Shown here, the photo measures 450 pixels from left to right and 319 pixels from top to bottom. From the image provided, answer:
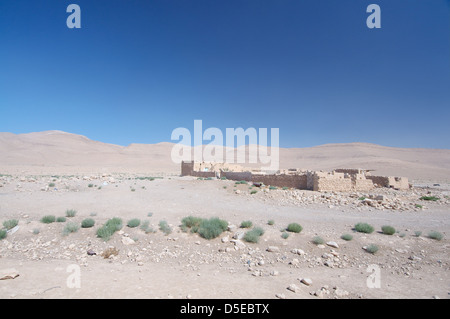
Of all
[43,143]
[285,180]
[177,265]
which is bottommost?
[177,265]

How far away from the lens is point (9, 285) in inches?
170

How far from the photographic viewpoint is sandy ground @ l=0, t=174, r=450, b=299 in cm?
440

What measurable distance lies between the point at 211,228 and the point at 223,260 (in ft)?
5.10

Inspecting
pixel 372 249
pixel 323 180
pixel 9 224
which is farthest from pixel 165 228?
pixel 323 180

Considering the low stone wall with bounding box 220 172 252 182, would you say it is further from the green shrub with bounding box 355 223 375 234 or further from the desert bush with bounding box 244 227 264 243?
the desert bush with bounding box 244 227 264 243

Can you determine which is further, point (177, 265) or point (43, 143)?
point (43, 143)

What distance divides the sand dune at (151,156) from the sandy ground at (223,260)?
49.6 metres

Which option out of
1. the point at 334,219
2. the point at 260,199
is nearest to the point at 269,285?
the point at 334,219

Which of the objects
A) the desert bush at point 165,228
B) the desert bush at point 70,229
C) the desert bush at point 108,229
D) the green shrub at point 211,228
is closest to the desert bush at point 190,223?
the green shrub at point 211,228

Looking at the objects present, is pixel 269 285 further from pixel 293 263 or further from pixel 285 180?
pixel 285 180

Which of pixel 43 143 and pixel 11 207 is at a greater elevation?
pixel 43 143

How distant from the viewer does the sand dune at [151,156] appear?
62000 mm
